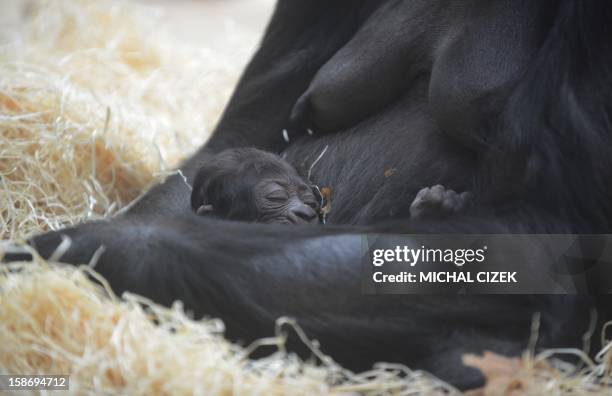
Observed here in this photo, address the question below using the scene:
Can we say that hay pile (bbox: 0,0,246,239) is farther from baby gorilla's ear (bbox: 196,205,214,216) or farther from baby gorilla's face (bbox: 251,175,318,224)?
baby gorilla's face (bbox: 251,175,318,224)

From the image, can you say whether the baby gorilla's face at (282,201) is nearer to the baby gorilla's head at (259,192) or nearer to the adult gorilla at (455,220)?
the baby gorilla's head at (259,192)

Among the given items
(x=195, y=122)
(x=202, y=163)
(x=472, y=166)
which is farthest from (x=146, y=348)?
(x=195, y=122)

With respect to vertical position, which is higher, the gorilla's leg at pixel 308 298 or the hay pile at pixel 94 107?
the hay pile at pixel 94 107

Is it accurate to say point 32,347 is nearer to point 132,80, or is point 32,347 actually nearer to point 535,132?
point 535,132

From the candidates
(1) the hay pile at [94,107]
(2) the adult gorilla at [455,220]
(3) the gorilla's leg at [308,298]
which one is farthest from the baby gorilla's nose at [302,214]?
(1) the hay pile at [94,107]

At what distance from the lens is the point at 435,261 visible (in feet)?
5.36

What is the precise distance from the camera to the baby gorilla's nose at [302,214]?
197 cm

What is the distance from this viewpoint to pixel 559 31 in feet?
5.47

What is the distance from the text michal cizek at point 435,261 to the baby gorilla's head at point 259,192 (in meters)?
0.38

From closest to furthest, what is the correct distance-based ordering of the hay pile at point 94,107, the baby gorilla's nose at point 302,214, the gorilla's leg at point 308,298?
the gorilla's leg at point 308,298, the baby gorilla's nose at point 302,214, the hay pile at point 94,107

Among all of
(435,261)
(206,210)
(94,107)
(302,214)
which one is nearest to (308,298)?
(435,261)

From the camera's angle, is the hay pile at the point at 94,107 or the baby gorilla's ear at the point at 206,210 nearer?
the baby gorilla's ear at the point at 206,210

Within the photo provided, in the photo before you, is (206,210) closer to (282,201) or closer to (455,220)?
(282,201)

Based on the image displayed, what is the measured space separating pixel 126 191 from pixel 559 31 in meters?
1.43
